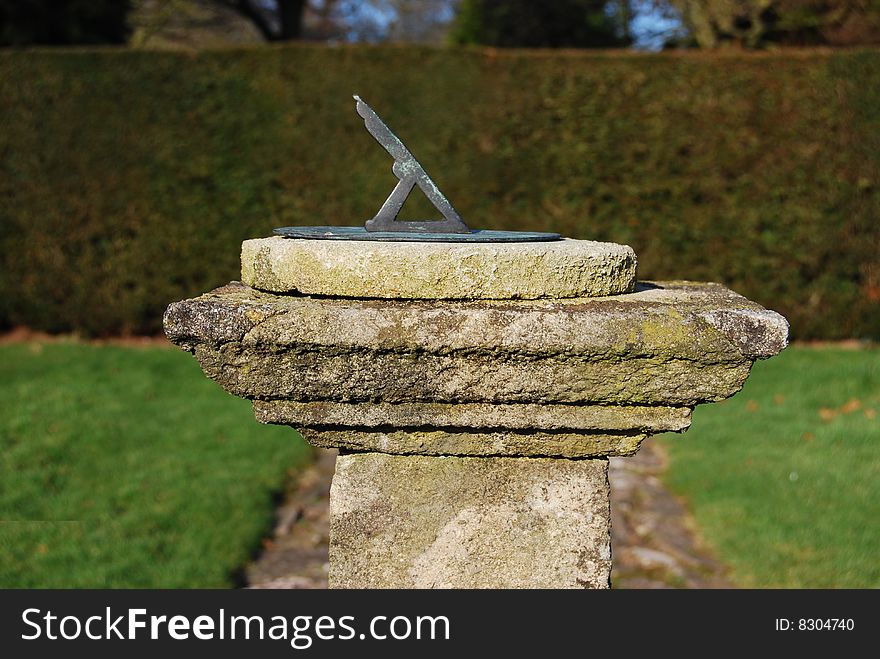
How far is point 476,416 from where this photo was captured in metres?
1.93

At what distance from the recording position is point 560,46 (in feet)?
55.5

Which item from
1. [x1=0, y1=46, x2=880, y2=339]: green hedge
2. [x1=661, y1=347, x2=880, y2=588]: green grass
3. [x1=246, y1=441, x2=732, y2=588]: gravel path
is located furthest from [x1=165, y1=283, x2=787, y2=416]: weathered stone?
[x1=0, y1=46, x2=880, y2=339]: green hedge

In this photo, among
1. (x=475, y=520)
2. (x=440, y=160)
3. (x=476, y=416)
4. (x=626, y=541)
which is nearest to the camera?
(x=476, y=416)

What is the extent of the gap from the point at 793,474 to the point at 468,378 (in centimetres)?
428

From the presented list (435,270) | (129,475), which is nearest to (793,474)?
(129,475)

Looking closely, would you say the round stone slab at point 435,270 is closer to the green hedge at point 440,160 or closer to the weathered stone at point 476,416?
the weathered stone at point 476,416

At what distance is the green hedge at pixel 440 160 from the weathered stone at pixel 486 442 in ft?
21.8

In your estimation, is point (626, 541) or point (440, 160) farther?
point (440, 160)

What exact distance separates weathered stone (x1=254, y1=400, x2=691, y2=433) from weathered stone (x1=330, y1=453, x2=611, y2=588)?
17 centimetres

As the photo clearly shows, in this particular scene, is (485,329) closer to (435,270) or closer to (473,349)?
(473,349)

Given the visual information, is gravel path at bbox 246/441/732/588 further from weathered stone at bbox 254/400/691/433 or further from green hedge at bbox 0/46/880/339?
green hedge at bbox 0/46/880/339

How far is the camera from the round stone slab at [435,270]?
1932 mm

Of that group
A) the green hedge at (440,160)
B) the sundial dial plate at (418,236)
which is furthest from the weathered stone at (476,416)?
the green hedge at (440,160)

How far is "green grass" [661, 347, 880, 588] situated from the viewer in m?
4.38
